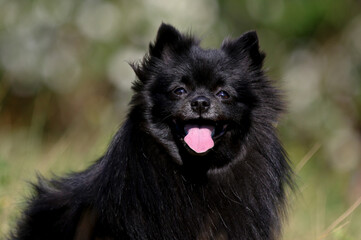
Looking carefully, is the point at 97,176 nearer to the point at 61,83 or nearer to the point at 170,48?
the point at 170,48

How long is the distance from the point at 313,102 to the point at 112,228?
14.0 metres

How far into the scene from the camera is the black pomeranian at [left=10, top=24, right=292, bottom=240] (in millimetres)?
4742

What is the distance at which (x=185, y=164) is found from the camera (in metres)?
4.94

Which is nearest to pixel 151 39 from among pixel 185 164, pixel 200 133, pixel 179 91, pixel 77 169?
pixel 77 169

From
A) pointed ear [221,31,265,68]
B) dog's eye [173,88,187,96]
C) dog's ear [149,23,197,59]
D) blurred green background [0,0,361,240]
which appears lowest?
dog's eye [173,88,187,96]

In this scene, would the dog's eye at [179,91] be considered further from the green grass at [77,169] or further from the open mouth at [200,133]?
the green grass at [77,169]

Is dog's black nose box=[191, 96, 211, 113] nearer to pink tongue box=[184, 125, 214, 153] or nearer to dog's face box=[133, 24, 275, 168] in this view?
dog's face box=[133, 24, 275, 168]

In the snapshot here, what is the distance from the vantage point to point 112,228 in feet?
15.4

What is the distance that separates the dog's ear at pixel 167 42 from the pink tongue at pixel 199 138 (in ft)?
2.49

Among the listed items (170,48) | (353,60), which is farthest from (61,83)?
(170,48)

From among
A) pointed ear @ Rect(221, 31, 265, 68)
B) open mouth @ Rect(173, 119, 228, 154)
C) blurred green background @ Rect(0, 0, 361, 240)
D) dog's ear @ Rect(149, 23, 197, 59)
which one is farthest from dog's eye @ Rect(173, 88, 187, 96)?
blurred green background @ Rect(0, 0, 361, 240)

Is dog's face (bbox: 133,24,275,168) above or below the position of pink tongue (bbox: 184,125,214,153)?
above

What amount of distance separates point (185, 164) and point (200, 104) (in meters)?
0.60

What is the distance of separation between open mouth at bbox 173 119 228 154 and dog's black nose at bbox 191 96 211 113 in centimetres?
15
